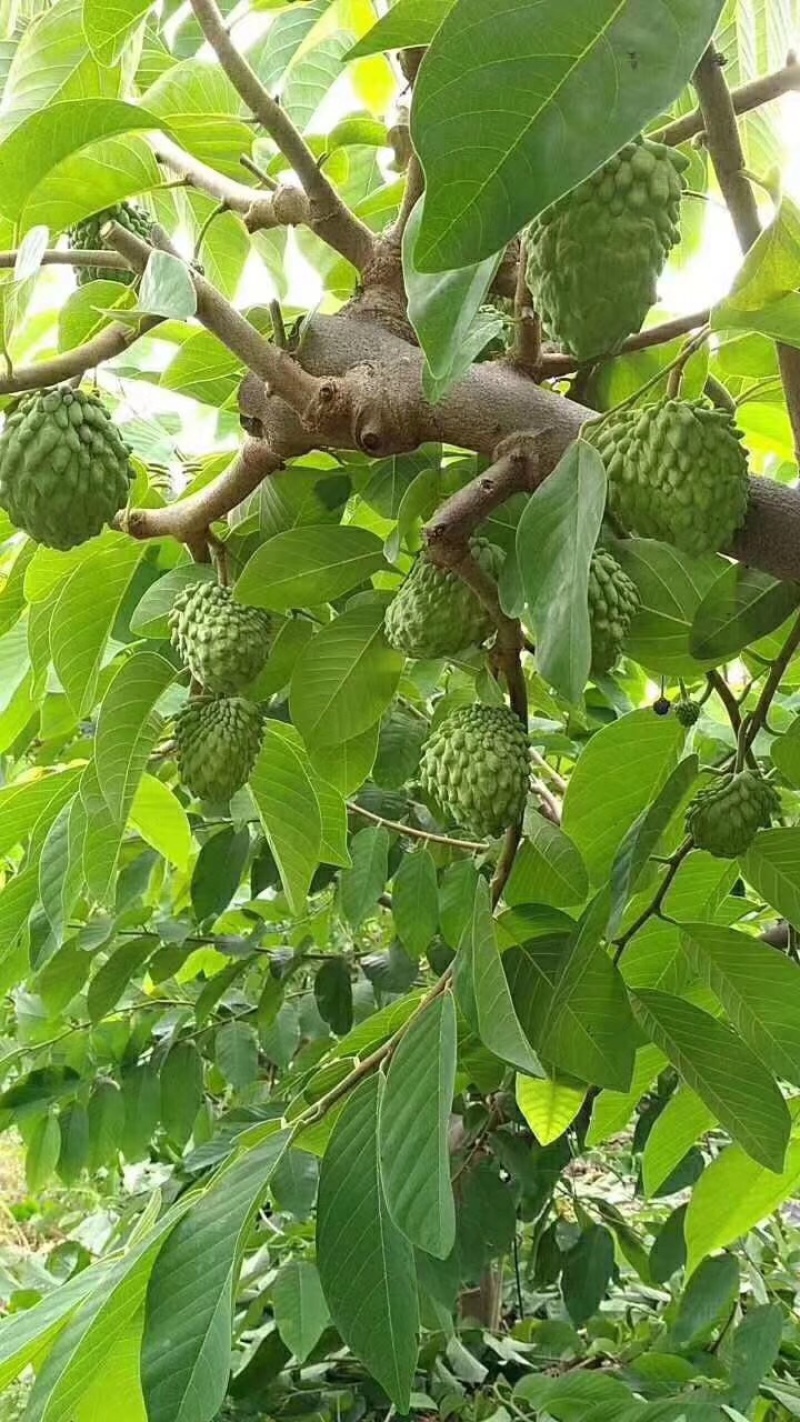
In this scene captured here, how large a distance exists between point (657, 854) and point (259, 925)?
1.32 meters

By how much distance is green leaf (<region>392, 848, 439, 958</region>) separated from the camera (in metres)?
1.68

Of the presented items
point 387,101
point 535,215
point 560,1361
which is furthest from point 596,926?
point 560,1361

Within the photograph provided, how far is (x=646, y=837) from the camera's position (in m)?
0.99

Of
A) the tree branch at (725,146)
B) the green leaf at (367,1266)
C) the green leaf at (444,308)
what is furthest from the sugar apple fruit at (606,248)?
the green leaf at (367,1266)

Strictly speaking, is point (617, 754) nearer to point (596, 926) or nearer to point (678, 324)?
point (596, 926)

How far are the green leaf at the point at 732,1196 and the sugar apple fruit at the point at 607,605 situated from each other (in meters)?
0.54

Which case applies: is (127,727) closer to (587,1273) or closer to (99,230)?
(99,230)

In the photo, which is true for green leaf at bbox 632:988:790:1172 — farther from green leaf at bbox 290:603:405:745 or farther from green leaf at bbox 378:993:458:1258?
green leaf at bbox 290:603:405:745

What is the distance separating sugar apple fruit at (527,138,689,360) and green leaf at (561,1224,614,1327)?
202 cm

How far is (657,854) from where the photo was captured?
1163 millimetres

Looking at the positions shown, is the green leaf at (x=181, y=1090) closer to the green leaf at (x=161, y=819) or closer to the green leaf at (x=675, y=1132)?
the green leaf at (x=161, y=819)

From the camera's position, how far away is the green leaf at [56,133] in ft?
2.39

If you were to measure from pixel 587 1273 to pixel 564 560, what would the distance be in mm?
1992

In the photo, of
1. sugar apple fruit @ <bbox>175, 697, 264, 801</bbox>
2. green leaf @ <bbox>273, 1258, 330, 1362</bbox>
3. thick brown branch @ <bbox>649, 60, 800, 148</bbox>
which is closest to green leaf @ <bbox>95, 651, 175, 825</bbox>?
sugar apple fruit @ <bbox>175, 697, 264, 801</bbox>
